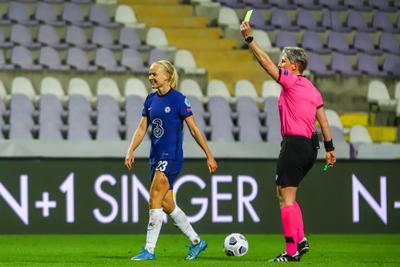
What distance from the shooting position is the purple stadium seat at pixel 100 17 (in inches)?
794

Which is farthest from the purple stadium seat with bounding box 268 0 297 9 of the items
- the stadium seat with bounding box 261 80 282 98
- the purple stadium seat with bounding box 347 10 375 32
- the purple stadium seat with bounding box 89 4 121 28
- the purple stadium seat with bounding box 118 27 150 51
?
the purple stadium seat with bounding box 89 4 121 28

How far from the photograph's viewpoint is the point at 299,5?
22.0 m

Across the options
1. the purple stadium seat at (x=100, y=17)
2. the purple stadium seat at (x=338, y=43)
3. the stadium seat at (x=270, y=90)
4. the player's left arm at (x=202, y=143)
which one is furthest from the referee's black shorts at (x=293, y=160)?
the purple stadium seat at (x=338, y=43)

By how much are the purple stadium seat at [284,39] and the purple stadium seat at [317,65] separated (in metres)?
0.42

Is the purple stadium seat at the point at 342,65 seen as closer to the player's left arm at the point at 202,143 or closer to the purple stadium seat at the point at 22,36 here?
the purple stadium seat at the point at 22,36

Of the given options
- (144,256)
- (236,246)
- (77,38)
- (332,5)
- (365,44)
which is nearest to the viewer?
(144,256)

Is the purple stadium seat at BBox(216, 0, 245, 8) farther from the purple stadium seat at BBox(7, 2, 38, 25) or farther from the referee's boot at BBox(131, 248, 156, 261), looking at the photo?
the referee's boot at BBox(131, 248, 156, 261)

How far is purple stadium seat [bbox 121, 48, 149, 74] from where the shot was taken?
1925cm

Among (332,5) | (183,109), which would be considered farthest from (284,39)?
(183,109)

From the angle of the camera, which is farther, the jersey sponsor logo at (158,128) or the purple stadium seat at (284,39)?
the purple stadium seat at (284,39)

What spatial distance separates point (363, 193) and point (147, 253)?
560cm

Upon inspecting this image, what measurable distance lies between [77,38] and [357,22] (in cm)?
537

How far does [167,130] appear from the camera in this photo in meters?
10.6

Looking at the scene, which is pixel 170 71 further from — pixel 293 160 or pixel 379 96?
pixel 379 96
